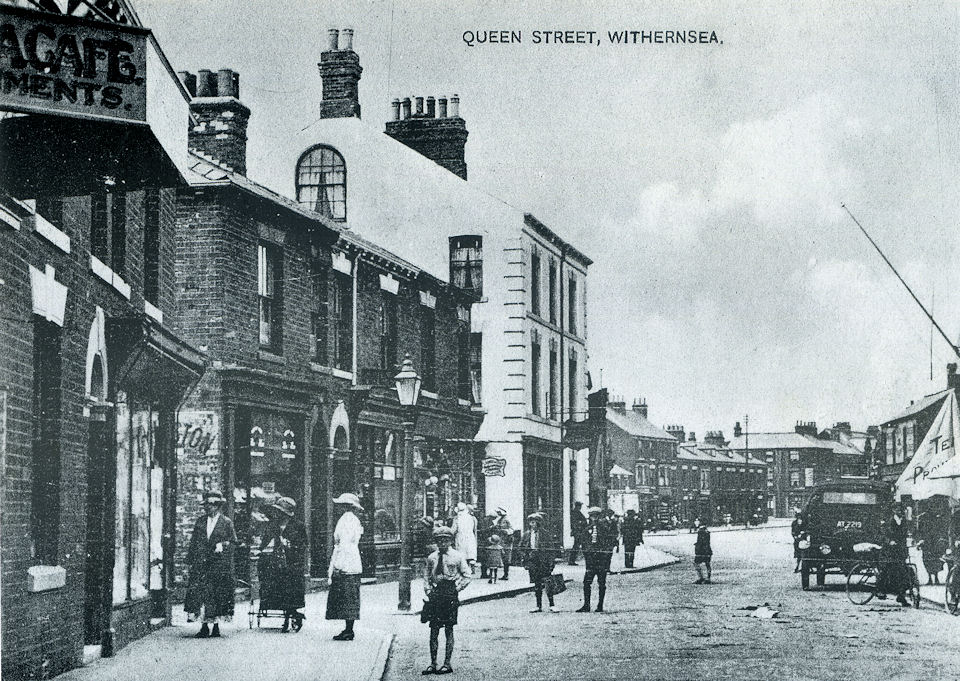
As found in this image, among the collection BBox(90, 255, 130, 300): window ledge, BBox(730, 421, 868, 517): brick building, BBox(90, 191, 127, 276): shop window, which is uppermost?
BBox(90, 191, 127, 276): shop window

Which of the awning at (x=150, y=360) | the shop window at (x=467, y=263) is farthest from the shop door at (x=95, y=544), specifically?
the shop window at (x=467, y=263)

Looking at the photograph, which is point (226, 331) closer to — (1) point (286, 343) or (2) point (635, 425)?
(1) point (286, 343)

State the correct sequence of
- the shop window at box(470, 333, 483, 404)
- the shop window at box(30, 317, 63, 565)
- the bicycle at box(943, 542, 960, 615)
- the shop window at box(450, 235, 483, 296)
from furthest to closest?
the shop window at box(470, 333, 483, 404), the shop window at box(450, 235, 483, 296), the bicycle at box(943, 542, 960, 615), the shop window at box(30, 317, 63, 565)

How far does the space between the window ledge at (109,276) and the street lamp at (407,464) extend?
428cm

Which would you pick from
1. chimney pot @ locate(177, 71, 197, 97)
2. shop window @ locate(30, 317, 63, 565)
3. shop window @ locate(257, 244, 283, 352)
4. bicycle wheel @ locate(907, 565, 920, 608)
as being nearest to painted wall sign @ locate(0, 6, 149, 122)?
shop window @ locate(30, 317, 63, 565)

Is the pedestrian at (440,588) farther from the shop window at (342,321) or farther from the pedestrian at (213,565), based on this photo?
the shop window at (342,321)

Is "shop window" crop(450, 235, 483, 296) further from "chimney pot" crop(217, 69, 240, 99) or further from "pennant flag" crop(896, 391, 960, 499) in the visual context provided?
"pennant flag" crop(896, 391, 960, 499)

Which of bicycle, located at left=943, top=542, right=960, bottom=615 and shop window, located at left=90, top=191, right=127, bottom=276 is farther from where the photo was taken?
bicycle, located at left=943, top=542, right=960, bottom=615

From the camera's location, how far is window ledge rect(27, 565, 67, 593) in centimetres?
928

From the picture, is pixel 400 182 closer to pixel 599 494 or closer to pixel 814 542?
pixel 814 542

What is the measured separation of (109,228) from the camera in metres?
11.7

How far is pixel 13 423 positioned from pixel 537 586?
31.6 feet

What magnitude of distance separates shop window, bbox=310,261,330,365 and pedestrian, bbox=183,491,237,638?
5.79 m

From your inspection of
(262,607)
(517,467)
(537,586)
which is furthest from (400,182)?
(262,607)
